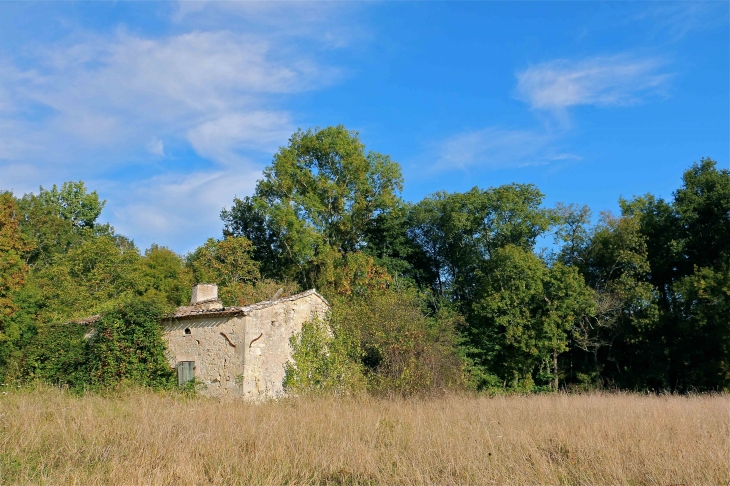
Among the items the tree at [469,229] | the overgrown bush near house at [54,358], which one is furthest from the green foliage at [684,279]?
the overgrown bush near house at [54,358]

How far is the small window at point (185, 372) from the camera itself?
699 inches

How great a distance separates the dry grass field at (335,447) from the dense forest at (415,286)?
316 inches

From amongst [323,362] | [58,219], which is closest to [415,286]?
[323,362]

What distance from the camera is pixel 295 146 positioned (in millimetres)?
35125

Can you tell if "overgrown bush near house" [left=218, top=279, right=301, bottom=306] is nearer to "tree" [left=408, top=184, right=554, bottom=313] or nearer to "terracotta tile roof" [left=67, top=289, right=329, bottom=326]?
"terracotta tile roof" [left=67, top=289, right=329, bottom=326]

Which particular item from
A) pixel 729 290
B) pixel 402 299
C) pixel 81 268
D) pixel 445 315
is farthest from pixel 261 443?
pixel 81 268

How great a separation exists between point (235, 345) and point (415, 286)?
48.9 ft

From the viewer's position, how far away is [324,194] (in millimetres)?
33906

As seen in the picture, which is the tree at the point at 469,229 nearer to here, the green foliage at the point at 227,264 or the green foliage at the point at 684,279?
the green foliage at the point at 684,279

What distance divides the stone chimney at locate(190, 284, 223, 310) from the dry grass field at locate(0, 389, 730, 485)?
373 inches

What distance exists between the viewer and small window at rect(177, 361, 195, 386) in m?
17.8

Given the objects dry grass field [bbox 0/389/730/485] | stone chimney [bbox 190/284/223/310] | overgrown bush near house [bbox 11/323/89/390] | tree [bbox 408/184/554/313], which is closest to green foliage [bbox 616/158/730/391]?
tree [bbox 408/184/554/313]

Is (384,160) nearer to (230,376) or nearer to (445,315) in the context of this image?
(445,315)

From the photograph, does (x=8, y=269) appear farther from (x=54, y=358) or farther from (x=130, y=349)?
(x=130, y=349)
